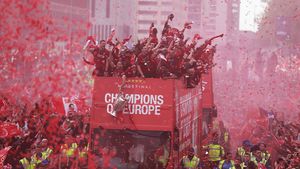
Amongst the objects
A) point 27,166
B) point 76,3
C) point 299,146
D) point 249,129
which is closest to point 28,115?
point 27,166

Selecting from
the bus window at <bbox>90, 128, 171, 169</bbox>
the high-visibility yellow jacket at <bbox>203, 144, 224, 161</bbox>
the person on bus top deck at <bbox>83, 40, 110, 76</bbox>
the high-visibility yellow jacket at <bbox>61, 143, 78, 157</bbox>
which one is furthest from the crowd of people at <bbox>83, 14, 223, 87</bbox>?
the high-visibility yellow jacket at <bbox>61, 143, 78, 157</bbox>

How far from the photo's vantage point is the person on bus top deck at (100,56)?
12.7 meters

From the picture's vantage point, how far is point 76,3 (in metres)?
79.4

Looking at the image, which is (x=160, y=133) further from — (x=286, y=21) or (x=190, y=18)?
(x=190, y=18)

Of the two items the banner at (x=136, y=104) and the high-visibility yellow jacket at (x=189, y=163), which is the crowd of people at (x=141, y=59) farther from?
the high-visibility yellow jacket at (x=189, y=163)

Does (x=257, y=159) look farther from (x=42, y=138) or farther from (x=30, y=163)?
(x=42, y=138)

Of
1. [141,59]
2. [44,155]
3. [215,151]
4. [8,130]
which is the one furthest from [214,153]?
[8,130]

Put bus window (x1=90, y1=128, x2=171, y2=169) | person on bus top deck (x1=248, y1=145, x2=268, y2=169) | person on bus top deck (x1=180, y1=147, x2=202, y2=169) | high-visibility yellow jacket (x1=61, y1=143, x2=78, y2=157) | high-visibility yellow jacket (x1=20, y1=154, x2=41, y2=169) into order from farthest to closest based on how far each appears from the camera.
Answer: high-visibility yellow jacket (x1=61, y1=143, x2=78, y2=157) < person on bus top deck (x1=248, y1=145, x2=268, y2=169) < person on bus top deck (x1=180, y1=147, x2=202, y2=169) < high-visibility yellow jacket (x1=20, y1=154, x2=41, y2=169) < bus window (x1=90, y1=128, x2=171, y2=169)

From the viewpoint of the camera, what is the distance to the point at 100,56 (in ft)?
42.4

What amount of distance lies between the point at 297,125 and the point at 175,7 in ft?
423

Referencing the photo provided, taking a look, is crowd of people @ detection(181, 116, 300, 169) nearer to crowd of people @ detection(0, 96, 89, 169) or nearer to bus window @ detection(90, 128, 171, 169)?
bus window @ detection(90, 128, 171, 169)

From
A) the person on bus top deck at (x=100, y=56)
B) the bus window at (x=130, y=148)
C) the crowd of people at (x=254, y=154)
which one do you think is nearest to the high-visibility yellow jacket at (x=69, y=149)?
the person on bus top deck at (x=100, y=56)

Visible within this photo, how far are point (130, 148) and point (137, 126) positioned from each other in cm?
51

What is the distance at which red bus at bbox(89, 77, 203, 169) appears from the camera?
11328mm
